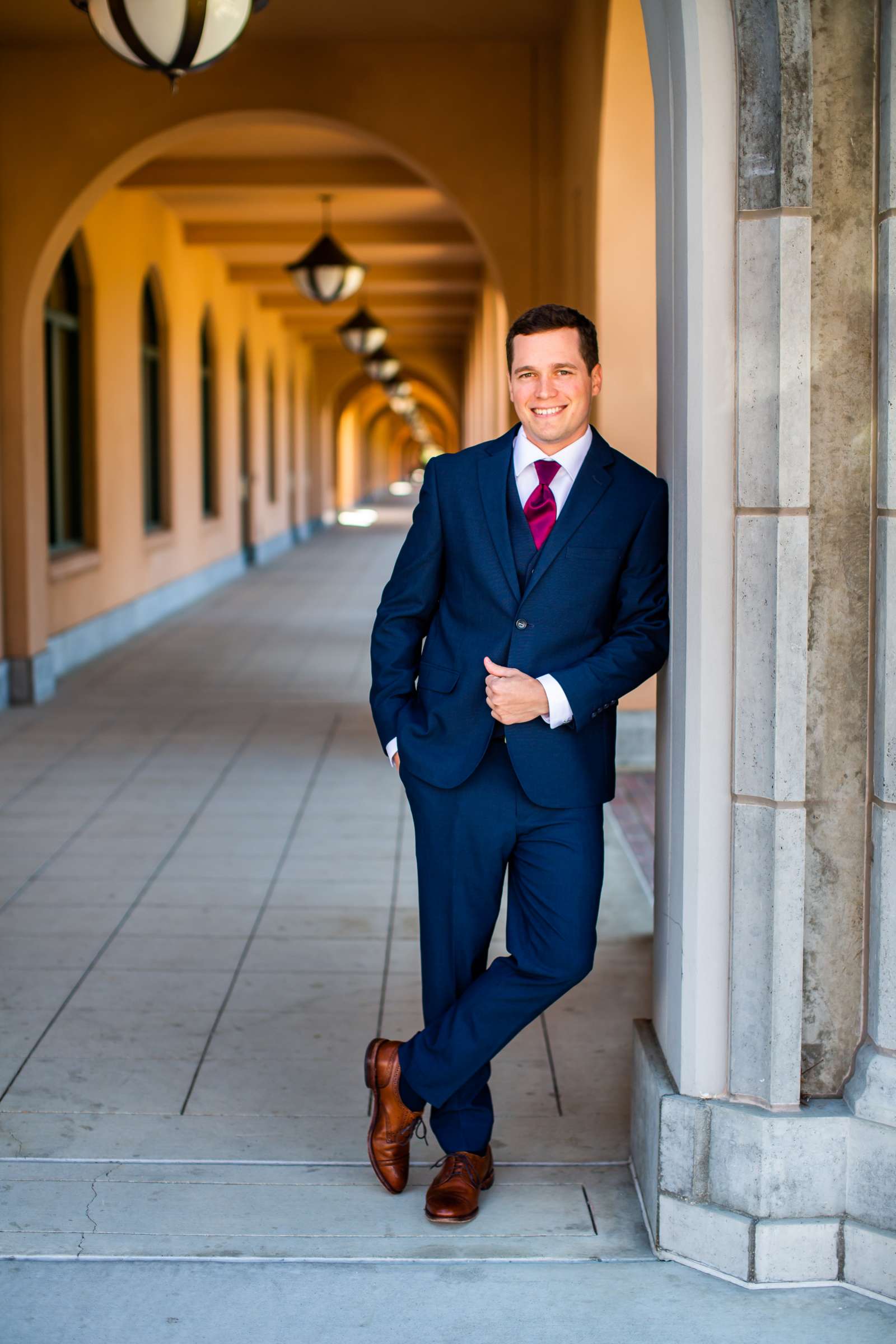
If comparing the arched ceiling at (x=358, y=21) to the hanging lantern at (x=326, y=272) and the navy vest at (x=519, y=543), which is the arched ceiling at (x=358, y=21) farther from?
the navy vest at (x=519, y=543)

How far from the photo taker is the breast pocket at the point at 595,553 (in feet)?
9.17

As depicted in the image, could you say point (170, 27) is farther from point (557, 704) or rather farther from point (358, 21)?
point (358, 21)

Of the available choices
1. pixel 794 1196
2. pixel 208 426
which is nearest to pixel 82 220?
pixel 208 426

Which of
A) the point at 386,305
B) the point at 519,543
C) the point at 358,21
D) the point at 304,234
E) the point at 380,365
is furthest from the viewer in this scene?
the point at 380,365

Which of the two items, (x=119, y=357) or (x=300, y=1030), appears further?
(x=119, y=357)

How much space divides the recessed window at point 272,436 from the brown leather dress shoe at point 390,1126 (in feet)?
62.5

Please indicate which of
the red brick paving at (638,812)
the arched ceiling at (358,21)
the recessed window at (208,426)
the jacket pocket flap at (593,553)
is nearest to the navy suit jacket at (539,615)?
the jacket pocket flap at (593,553)

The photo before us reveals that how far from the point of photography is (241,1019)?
406 centimetres

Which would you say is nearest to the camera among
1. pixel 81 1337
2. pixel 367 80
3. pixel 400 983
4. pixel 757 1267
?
pixel 81 1337

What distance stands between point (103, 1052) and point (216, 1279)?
1189 millimetres

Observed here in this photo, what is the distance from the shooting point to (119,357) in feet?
40.0

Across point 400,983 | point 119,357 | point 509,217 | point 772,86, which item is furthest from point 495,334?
point 772,86

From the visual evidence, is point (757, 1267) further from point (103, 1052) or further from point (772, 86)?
point (772, 86)

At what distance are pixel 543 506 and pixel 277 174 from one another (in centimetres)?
937
